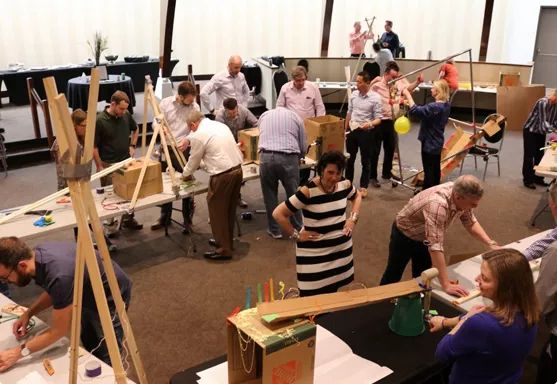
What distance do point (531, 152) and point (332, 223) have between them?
185 inches

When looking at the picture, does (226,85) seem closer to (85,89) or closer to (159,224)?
(159,224)

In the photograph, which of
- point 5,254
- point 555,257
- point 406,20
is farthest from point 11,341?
point 406,20

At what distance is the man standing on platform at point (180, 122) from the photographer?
550cm

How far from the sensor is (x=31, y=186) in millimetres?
7164

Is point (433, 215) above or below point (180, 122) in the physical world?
below

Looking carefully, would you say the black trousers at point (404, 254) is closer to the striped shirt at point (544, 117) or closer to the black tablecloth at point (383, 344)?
the black tablecloth at point (383, 344)

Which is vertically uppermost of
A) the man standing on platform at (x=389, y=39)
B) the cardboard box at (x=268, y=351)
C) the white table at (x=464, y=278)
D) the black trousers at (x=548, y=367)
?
the man standing on platform at (x=389, y=39)

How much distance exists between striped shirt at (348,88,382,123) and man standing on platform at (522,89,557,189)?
1.93m

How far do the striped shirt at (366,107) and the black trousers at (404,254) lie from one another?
316cm

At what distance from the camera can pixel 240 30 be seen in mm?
14000

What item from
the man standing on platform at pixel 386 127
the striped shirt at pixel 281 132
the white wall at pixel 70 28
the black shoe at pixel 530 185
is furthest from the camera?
the white wall at pixel 70 28

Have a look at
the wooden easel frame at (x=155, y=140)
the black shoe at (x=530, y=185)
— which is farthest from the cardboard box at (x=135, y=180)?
the black shoe at (x=530, y=185)

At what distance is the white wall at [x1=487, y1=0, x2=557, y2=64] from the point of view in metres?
13.8

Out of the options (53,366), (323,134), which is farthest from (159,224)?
(53,366)
